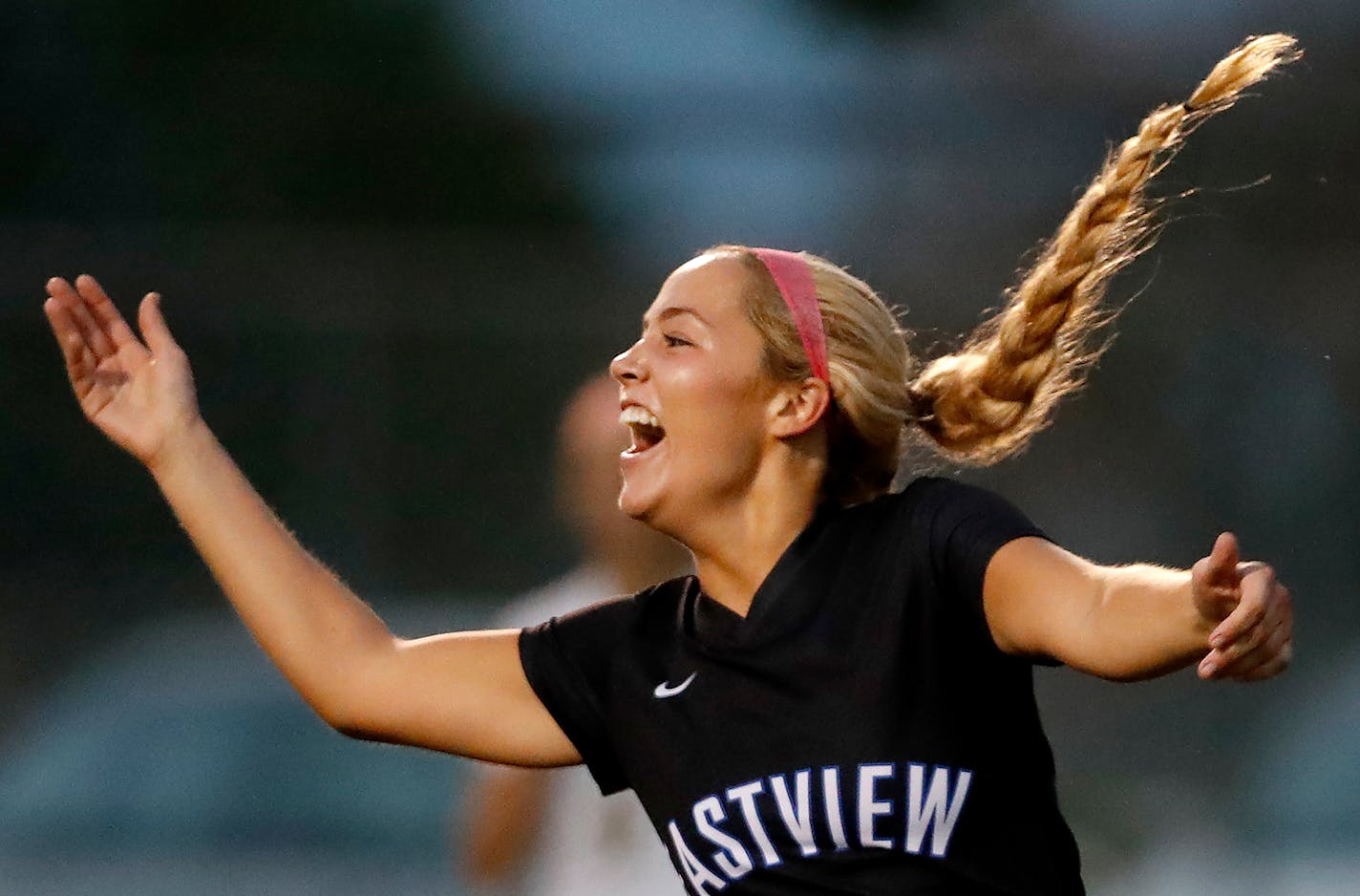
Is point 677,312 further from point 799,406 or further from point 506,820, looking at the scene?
point 506,820

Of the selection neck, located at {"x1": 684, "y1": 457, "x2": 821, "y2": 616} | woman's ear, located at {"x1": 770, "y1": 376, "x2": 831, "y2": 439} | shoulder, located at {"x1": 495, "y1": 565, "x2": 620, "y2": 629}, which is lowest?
shoulder, located at {"x1": 495, "y1": 565, "x2": 620, "y2": 629}

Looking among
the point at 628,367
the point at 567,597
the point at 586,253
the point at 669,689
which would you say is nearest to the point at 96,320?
the point at 628,367

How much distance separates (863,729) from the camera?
1.62m

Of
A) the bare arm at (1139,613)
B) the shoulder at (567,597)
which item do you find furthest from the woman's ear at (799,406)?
the shoulder at (567,597)

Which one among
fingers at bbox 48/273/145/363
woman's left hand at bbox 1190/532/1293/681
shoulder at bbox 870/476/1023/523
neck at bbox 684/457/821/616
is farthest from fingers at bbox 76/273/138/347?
woman's left hand at bbox 1190/532/1293/681

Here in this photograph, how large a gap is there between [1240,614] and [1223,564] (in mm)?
38

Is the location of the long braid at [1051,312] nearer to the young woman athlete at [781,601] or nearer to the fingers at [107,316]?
the young woman athlete at [781,601]

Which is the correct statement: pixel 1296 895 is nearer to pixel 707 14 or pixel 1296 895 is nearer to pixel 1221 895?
pixel 1221 895

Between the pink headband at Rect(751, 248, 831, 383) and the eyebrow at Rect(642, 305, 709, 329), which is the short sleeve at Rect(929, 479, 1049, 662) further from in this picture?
the eyebrow at Rect(642, 305, 709, 329)

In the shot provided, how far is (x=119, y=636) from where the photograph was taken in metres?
3.89

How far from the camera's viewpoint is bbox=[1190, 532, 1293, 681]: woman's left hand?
51.1 inches

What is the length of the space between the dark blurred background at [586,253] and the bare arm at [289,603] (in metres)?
2.07

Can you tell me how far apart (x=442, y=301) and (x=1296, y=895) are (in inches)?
86.4

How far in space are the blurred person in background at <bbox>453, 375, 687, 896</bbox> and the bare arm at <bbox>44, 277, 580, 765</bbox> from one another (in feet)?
2.96
